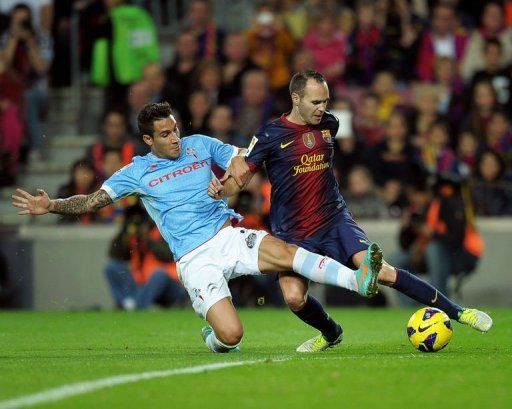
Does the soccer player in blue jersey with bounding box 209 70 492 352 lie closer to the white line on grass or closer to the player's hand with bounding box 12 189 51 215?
the player's hand with bounding box 12 189 51 215

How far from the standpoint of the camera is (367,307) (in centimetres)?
1714

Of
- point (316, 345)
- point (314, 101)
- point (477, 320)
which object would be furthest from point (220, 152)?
point (477, 320)

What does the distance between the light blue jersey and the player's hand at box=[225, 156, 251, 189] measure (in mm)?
395

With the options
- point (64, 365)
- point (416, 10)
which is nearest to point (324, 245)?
point (64, 365)

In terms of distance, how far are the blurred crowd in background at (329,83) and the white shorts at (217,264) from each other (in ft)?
21.0

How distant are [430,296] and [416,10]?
1102 centimetres

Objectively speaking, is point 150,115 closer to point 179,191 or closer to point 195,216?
point 179,191

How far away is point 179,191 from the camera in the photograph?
33.5 ft

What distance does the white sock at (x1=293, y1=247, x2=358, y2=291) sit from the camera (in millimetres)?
9367

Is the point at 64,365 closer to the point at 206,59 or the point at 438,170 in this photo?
the point at 438,170

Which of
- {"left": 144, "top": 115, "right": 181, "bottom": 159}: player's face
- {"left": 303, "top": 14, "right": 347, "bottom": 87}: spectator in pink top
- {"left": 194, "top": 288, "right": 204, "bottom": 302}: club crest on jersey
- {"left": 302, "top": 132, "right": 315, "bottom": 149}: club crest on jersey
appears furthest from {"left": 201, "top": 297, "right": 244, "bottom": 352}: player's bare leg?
{"left": 303, "top": 14, "right": 347, "bottom": 87}: spectator in pink top

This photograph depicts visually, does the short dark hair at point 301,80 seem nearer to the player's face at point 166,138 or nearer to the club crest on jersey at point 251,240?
the player's face at point 166,138

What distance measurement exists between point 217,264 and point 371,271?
4.82ft

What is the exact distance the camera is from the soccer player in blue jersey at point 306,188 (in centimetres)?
984
